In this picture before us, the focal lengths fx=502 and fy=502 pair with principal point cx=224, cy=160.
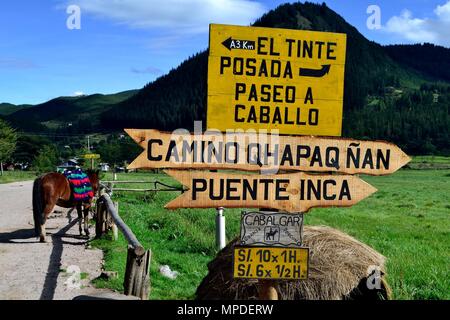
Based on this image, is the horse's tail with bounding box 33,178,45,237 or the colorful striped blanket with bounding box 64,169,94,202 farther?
the colorful striped blanket with bounding box 64,169,94,202

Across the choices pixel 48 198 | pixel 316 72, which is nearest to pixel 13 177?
pixel 48 198

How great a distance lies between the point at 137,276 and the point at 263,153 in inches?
116

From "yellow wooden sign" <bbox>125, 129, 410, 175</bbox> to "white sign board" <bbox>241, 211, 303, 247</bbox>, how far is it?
0.44m

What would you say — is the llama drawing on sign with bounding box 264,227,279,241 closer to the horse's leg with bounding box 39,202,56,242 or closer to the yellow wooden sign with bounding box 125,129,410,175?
the yellow wooden sign with bounding box 125,129,410,175

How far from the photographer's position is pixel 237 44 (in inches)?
180

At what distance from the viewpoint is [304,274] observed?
4.54m

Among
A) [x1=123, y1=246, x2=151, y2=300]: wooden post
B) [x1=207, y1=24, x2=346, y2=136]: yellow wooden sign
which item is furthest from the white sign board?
[x1=123, y1=246, x2=151, y2=300]: wooden post

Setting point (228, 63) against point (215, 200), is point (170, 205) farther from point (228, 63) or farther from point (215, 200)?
point (228, 63)

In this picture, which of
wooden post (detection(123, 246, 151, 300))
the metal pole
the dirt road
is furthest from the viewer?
the metal pole

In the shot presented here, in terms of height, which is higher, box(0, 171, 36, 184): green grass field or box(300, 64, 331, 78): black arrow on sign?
box(300, 64, 331, 78): black arrow on sign

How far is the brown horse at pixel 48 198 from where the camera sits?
483 inches

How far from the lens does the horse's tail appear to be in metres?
12.2

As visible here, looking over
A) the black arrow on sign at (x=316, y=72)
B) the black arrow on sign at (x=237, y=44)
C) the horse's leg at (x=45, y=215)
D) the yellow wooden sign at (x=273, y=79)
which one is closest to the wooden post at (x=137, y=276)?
the yellow wooden sign at (x=273, y=79)

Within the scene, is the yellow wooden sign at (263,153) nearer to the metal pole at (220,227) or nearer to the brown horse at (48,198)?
the metal pole at (220,227)
